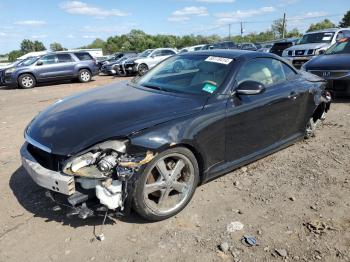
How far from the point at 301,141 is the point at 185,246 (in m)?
3.41

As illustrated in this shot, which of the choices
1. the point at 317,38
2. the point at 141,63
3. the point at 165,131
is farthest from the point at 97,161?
the point at 141,63

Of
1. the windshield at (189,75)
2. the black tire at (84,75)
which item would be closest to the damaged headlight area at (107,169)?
the windshield at (189,75)

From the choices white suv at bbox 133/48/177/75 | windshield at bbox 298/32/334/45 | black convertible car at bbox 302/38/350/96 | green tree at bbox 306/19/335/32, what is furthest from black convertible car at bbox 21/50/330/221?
green tree at bbox 306/19/335/32

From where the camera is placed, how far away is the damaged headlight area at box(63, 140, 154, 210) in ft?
9.99

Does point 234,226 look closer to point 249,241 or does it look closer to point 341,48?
point 249,241

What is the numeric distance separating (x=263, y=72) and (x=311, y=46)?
11.2 metres

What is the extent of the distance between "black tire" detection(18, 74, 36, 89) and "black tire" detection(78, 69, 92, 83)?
2205 mm

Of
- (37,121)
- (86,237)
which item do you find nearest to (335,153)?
(86,237)

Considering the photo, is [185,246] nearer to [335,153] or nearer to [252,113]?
[252,113]

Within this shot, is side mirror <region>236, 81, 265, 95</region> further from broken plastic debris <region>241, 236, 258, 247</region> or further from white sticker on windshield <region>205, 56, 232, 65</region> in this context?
broken plastic debris <region>241, 236, 258, 247</region>

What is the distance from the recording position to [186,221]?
352 cm

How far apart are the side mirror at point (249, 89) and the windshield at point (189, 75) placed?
0.23 metres

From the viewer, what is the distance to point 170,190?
3.55 m

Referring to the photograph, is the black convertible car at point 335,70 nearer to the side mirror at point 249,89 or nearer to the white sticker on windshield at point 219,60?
the white sticker on windshield at point 219,60
